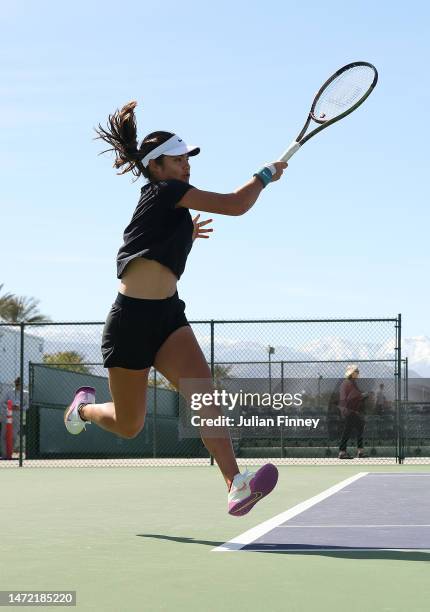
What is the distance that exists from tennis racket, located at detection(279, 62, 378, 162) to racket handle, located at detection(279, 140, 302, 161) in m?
0.56

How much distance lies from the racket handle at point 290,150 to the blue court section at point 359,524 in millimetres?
2189

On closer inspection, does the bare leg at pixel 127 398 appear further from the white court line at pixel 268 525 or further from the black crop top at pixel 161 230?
the white court line at pixel 268 525

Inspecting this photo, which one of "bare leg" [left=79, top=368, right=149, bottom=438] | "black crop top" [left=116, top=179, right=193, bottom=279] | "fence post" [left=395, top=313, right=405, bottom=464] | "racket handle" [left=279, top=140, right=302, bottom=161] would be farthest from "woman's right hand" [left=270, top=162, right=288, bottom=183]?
"fence post" [left=395, top=313, right=405, bottom=464]

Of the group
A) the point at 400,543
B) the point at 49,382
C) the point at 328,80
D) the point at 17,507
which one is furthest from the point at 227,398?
the point at 400,543

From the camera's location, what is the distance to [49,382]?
70.3ft

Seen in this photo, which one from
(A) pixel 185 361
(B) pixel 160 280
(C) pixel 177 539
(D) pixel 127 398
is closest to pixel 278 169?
(B) pixel 160 280

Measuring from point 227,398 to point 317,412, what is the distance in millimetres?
1603

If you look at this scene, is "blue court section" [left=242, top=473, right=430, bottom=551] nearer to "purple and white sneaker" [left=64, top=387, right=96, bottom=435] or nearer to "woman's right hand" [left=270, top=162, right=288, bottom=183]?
"purple and white sneaker" [left=64, top=387, right=96, bottom=435]

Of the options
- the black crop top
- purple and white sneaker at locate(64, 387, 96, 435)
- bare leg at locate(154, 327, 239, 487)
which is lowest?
purple and white sneaker at locate(64, 387, 96, 435)

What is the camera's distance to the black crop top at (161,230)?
588 centimetres

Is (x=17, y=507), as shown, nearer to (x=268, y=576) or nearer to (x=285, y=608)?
(x=268, y=576)

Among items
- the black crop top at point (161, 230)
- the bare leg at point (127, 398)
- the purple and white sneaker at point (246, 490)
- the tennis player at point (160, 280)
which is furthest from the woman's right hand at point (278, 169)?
the purple and white sneaker at point (246, 490)

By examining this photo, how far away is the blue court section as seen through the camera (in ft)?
19.9

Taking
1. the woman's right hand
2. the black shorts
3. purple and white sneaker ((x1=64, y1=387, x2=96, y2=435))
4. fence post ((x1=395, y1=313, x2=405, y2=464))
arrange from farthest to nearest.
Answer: fence post ((x1=395, y1=313, x2=405, y2=464)), purple and white sneaker ((x1=64, y1=387, x2=96, y2=435)), the woman's right hand, the black shorts
